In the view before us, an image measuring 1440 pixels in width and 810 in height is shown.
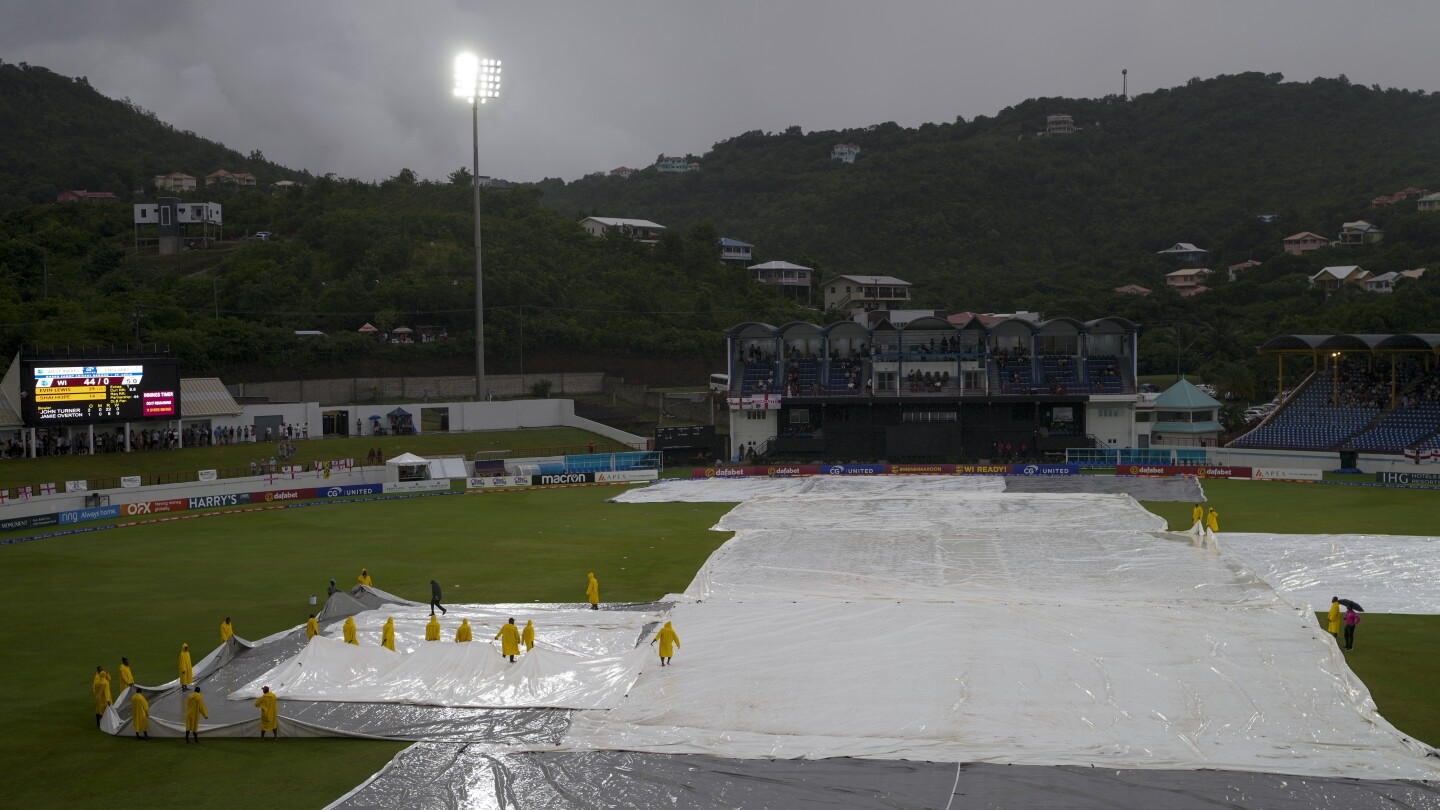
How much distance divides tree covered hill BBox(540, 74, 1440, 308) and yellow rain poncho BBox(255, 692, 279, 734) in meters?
91.9

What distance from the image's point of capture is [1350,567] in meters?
32.1

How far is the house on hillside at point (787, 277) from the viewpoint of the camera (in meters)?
109

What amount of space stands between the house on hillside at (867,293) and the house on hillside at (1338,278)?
119 ft

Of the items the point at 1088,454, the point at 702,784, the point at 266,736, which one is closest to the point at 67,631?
the point at 266,736

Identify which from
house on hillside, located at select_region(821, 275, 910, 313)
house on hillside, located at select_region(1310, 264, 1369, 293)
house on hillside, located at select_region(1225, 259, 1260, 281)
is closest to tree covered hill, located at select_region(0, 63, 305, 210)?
house on hillside, located at select_region(821, 275, 910, 313)

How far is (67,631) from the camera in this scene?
27344mm

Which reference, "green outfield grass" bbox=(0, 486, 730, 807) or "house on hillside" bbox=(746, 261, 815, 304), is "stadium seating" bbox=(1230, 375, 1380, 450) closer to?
"green outfield grass" bbox=(0, 486, 730, 807)

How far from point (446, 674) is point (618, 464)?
38.0 meters

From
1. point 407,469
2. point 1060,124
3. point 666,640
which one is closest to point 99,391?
point 407,469

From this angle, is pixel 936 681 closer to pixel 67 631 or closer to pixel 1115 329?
pixel 67 631

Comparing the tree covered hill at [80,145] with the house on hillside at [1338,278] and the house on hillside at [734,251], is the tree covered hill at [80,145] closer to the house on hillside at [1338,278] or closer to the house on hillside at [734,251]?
the house on hillside at [734,251]

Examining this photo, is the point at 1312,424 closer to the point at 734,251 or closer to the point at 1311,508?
the point at 1311,508

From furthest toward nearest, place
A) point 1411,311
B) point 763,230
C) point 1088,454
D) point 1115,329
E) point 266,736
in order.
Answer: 1. point 763,230
2. point 1411,311
3. point 1115,329
4. point 1088,454
5. point 266,736

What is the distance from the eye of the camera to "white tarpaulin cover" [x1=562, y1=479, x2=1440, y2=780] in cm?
1842
